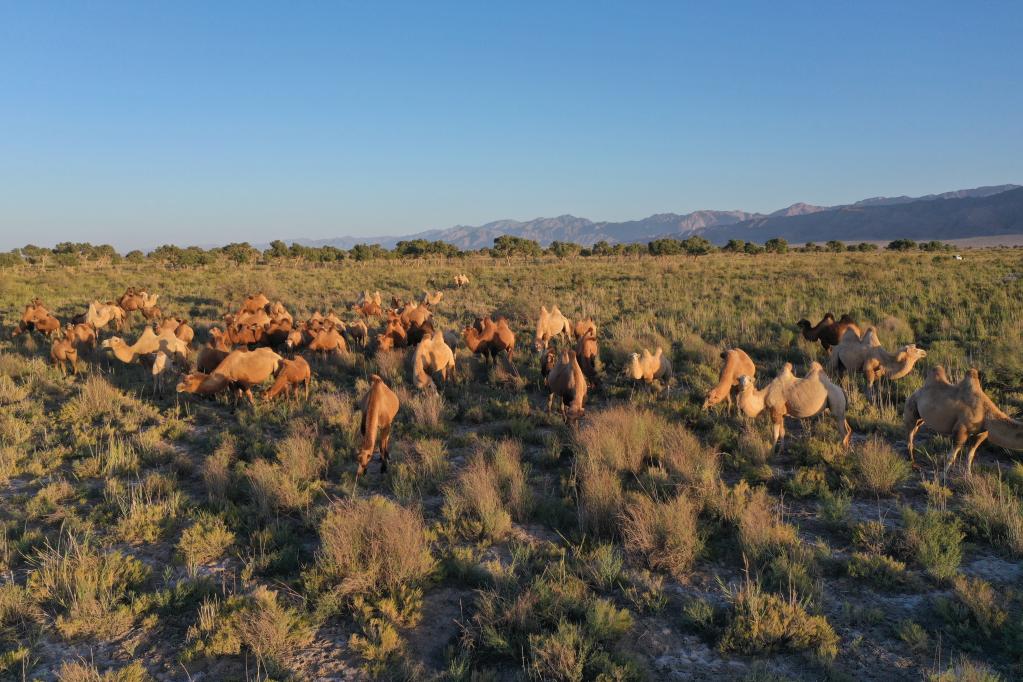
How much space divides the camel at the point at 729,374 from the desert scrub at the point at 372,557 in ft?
15.5

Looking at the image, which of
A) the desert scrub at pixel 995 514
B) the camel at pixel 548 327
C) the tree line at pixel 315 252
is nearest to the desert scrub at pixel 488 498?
the desert scrub at pixel 995 514

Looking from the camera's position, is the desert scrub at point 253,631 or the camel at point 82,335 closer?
the desert scrub at point 253,631

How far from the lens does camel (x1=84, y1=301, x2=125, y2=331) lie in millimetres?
16266

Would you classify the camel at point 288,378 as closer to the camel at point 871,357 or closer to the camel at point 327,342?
the camel at point 327,342

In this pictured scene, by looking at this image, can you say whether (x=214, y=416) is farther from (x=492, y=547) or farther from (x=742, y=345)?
(x=742, y=345)

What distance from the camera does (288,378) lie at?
10930 mm

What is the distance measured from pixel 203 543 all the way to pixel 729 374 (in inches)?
284

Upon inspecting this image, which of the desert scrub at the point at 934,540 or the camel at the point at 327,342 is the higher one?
the camel at the point at 327,342

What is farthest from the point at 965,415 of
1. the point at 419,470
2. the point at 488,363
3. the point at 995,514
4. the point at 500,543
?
the point at 488,363

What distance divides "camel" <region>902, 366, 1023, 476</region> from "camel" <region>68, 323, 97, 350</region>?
674 inches

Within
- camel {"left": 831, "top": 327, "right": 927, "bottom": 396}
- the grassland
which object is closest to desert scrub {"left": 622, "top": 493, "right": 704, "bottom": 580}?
the grassland

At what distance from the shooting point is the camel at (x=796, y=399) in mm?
7727

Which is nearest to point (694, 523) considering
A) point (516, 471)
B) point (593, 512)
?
point (593, 512)

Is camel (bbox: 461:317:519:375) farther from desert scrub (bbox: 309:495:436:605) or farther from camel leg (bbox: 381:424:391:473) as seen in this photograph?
desert scrub (bbox: 309:495:436:605)
